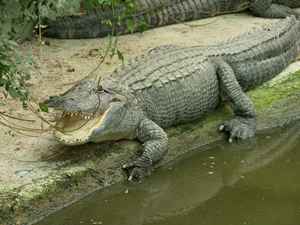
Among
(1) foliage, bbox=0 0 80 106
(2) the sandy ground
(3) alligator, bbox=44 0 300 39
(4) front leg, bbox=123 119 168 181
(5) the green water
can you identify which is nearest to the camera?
(1) foliage, bbox=0 0 80 106

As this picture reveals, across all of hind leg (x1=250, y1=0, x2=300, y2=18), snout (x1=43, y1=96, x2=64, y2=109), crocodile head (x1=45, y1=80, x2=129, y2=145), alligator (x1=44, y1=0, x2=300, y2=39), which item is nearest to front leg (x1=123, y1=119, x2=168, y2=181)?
crocodile head (x1=45, y1=80, x2=129, y2=145)

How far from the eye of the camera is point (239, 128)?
5.83 m

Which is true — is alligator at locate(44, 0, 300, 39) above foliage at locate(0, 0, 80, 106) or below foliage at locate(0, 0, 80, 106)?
below

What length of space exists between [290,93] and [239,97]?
0.57 meters

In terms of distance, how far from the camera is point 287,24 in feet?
22.5

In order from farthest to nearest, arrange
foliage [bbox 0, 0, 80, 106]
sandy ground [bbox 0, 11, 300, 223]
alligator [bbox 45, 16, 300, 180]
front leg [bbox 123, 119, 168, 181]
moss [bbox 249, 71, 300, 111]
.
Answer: moss [bbox 249, 71, 300, 111] → front leg [bbox 123, 119, 168, 181] → alligator [bbox 45, 16, 300, 180] → sandy ground [bbox 0, 11, 300, 223] → foliage [bbox 0, 0, 80, 106]

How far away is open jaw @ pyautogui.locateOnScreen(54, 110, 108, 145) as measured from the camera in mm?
4875

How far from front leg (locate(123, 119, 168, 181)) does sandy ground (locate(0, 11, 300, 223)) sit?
47cm

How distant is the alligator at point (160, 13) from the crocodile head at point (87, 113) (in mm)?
1781

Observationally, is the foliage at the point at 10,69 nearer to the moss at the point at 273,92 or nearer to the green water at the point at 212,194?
the green water at the point at 212,194

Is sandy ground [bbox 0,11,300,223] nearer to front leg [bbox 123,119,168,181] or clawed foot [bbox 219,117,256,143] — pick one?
front leg [bbox 123,119,168,181]

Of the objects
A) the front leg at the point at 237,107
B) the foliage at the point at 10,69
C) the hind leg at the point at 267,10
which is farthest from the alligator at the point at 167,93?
the hind leg at the point at 267,10

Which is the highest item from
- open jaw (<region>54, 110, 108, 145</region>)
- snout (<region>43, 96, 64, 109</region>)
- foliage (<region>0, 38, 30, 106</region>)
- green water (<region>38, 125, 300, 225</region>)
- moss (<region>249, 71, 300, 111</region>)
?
foliage (<region>0, 38, 30, 106</region>)

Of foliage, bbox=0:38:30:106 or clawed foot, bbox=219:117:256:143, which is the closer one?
foliage, bbox=0:38:30:106
